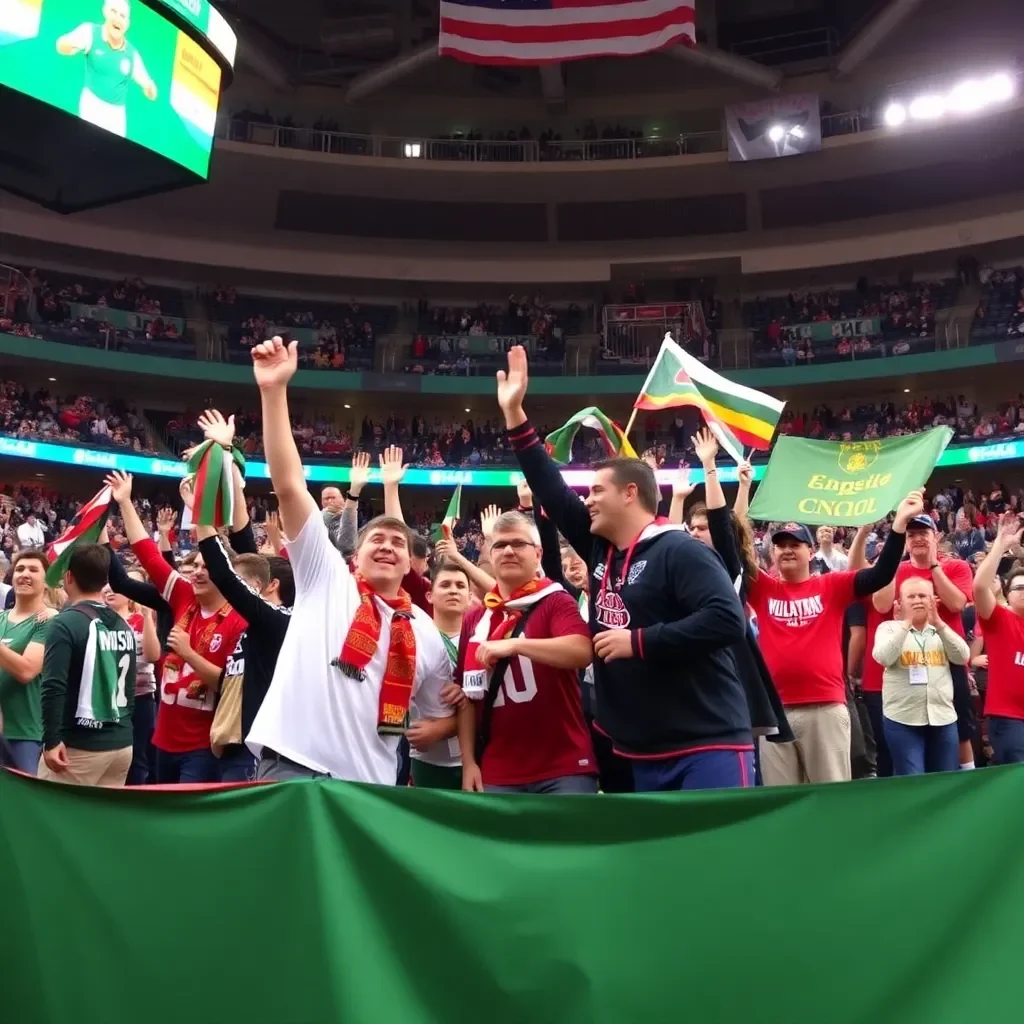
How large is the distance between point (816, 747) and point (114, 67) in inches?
290

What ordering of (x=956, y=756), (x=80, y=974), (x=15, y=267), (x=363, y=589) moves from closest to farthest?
1. (x=80, y=974)
2. (x=363, y=589)
3. (x=956, y=756)
4. (x=15, y=267)

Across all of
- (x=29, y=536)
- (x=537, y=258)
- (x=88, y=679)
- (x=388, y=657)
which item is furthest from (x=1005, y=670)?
(x=537, y=258)

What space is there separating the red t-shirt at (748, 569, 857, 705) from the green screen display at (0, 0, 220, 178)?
21.8 ft

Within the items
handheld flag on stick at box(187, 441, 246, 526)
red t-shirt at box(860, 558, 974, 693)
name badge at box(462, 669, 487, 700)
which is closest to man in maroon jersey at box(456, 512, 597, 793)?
name badge at box(462, 669, 487, 700)

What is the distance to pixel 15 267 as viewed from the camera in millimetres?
27250

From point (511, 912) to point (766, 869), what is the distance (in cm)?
55

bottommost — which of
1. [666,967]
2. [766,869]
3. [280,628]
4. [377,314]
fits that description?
[666,967]

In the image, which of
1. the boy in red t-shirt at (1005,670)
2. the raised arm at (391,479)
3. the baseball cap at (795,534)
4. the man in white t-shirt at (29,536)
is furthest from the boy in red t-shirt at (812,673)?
the man in white t-shirt at (29,536)

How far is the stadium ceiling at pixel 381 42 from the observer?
26.8 metres

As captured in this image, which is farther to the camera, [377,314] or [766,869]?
[377,314]

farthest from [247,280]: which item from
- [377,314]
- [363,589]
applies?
[363,589]

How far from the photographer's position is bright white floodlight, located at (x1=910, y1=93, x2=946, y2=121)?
25625 millimetres

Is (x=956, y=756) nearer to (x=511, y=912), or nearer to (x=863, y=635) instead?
(x=863, y=635)

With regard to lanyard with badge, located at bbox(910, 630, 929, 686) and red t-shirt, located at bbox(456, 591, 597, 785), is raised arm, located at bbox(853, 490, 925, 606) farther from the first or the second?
red t-shirt, located at bbox(456, 591, 597, 785)
